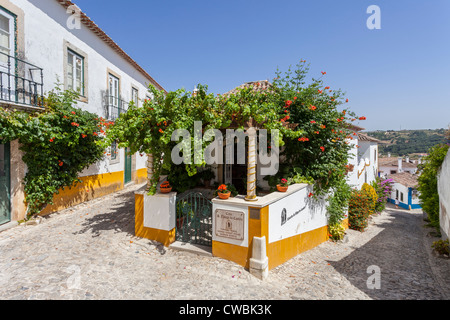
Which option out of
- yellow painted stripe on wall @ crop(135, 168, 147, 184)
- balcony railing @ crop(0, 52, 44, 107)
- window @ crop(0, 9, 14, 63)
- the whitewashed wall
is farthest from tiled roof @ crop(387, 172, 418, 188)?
window @ crop(0, 9, 14, 63)

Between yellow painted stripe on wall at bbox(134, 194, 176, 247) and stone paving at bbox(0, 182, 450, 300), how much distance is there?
0.16 metres

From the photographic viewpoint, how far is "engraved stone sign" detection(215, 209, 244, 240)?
4645 mm

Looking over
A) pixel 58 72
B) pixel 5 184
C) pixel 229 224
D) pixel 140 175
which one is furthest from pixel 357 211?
pixel 58 72

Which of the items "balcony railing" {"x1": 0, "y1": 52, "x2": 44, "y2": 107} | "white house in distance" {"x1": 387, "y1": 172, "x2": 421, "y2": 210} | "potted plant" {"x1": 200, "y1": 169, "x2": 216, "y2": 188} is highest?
"balcony railing" {"x1": 0, "y1": 52, "x2": 44, "y2": 107}

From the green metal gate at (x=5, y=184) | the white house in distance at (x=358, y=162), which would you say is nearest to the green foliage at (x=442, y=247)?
the white house in distance at (x=358, y=162)

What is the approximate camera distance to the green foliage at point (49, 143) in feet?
19.0

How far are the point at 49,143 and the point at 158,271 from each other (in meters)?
5.41

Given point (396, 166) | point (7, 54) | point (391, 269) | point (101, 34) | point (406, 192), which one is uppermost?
point (101, 34)

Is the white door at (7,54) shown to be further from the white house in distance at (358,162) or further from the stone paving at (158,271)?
the white house in distance at (358,162)

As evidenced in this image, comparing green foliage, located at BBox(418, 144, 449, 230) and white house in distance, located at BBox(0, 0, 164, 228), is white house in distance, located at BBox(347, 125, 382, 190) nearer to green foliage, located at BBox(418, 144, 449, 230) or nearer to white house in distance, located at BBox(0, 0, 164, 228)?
green foliage, located at BBox(418, 144, 449, 230)

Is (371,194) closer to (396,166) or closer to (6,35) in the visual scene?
(6,35)

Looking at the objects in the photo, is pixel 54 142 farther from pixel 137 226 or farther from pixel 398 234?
pixel 398 234

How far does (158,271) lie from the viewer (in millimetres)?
4352
